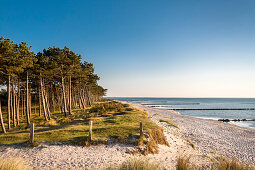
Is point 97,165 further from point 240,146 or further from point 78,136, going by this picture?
point 240,146

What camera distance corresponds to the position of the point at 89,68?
134 ft

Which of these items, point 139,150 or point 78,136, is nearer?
point 139,150

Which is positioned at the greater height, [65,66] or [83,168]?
[65,66]

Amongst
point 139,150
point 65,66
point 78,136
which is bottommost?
point 139,150

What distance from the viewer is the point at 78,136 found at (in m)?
13.2

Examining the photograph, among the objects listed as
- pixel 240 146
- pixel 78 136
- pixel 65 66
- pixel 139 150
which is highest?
pixel 65 66

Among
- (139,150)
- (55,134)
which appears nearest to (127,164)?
(139,150)

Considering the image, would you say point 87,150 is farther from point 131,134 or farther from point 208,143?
point 208,143

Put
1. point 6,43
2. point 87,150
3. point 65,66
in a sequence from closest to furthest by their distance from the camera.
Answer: point 87,150
point 6,43
point 65,66

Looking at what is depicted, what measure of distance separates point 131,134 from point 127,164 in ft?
22.8

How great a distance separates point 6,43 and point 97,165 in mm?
16996

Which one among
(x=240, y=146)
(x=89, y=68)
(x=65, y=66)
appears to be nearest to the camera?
(x=240, y=146)

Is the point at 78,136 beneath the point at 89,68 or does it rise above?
beneath

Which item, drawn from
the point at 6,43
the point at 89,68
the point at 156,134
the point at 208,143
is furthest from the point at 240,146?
the point at 89,68
